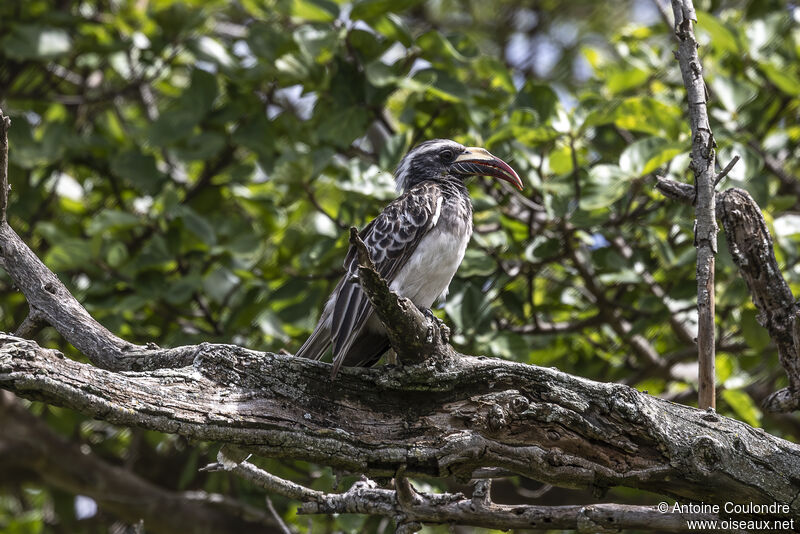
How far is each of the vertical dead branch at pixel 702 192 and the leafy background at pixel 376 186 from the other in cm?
90

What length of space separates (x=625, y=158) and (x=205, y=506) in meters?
3.70

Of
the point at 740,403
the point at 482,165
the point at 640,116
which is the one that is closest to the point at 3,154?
the point at 482,165

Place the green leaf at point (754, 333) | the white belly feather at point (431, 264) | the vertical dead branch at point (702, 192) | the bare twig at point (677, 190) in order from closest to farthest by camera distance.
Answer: the vertical dead branch at point (702, 192) → the bare twig at point (677, 190) → the white belly feather at point (431, 264) → the green leaf at point (754, 333)

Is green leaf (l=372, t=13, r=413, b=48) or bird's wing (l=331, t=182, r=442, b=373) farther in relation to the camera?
green leaf (l=372, t=13, r=413, b=48)

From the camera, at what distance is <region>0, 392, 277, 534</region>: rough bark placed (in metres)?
5.75

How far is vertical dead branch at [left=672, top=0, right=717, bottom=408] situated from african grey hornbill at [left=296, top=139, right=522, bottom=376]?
48.0 inches

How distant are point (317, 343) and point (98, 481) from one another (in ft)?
9.61

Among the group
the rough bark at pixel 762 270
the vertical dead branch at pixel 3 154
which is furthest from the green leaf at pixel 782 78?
the vertical dead branch at pixel 3 154

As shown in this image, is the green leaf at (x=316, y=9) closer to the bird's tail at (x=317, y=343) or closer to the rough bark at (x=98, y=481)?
the bird's tail at (x=317, y=343)

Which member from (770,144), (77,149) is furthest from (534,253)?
(77,149)

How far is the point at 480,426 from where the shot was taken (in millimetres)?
2797

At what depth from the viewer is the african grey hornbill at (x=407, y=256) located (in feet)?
12.0

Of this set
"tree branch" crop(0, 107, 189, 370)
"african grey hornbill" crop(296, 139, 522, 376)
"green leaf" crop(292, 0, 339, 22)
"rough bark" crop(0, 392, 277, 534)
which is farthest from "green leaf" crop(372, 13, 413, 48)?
"rough bark" crop(0, 392, 277, 534)

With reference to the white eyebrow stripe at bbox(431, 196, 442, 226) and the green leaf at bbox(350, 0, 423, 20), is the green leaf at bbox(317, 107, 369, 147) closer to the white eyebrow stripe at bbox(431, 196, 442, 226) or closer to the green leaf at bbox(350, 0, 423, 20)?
the green leaf at bbox(350, 0, 423, 20)
